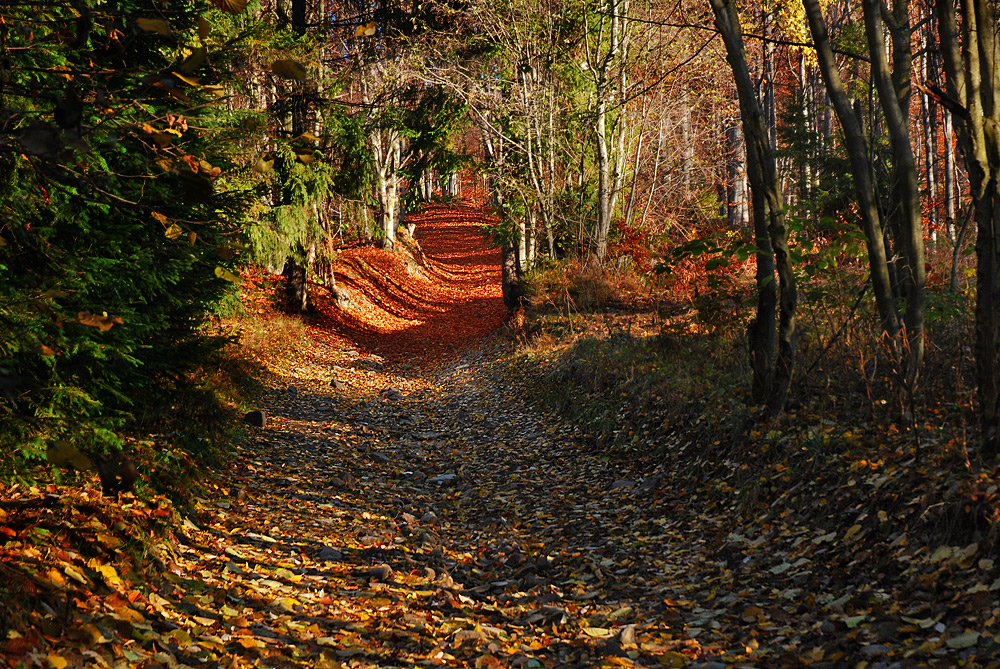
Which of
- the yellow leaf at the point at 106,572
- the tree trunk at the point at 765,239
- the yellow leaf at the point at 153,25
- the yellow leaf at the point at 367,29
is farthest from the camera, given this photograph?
the tree trunk at the point at 765,239

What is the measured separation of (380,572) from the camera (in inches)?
208

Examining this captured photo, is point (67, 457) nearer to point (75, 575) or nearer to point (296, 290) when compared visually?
point (75, 575)

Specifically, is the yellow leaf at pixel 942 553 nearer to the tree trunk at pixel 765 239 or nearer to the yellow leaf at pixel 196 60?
the tree trunk at pixel 765 239

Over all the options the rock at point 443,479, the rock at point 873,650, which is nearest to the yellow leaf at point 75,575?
the rock at point 873,650

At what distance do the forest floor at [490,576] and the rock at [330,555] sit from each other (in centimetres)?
2

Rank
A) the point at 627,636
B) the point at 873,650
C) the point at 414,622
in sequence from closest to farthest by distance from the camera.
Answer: the point at 873,650, the point at 627,636, the point at 414,622

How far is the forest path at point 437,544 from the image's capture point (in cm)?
427

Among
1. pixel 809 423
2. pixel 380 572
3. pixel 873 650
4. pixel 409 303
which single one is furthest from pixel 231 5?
pixel 409 303

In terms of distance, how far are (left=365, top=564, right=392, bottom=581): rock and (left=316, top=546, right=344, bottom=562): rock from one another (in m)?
0.34

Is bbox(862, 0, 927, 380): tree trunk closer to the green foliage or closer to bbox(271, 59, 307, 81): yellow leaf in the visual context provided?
the green foliage

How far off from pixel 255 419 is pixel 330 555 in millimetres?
4216

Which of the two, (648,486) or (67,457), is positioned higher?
(67,457)

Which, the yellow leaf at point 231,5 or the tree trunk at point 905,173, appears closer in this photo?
the yellow leaf at point 231,5

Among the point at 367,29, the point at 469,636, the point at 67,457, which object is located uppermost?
the point at 367,29
